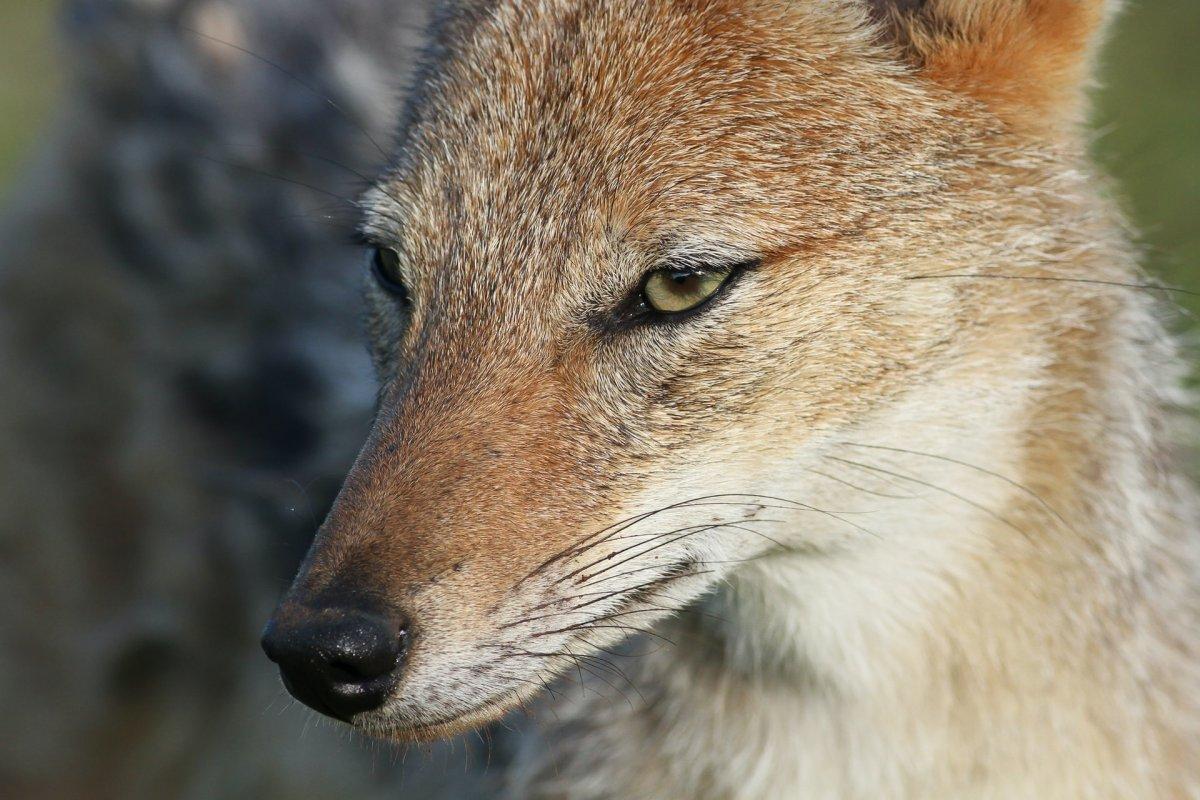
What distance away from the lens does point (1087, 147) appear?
3523 mm

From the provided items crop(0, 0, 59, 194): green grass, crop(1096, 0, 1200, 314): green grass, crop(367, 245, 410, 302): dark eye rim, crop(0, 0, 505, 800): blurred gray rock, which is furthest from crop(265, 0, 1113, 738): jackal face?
crop(0, 0, 59, 194): green grass

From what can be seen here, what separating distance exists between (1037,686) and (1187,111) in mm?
4598

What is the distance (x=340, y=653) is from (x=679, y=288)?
1.03 m

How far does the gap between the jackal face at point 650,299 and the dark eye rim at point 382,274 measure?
13cm

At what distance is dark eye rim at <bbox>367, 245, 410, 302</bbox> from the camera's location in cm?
342

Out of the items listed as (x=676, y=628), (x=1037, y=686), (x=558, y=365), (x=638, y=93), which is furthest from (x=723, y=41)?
(x=1037, y=686)

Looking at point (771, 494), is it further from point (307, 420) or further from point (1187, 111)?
point (1187, 111)

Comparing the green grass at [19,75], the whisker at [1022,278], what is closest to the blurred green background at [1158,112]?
the green grass at [19,75]

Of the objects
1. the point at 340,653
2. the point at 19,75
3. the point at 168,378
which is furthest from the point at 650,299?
the point at 19,75

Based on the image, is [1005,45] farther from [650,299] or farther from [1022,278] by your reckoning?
[650,299]

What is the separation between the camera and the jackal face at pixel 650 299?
2.77 meters

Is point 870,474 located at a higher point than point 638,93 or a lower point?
lower

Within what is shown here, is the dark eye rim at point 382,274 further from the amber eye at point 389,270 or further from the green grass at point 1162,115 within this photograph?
the green grass at point 1162,115

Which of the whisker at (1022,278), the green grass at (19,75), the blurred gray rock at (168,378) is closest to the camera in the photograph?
the whisker at (1022,278)
